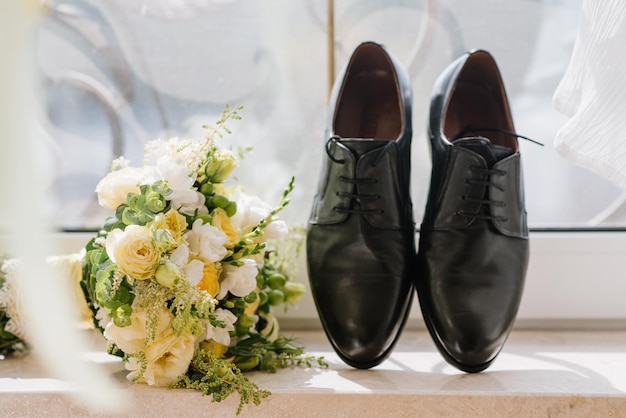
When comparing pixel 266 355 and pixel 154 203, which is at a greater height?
pixel 154 203

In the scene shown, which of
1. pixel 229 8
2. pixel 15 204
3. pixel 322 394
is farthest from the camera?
pixel 229 8

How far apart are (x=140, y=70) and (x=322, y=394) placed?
0.70 m

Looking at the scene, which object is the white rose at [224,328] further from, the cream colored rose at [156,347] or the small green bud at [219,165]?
the small green bud at [219,165]

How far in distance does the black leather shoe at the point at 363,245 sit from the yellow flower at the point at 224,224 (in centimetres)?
12

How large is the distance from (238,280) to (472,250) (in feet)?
0.92

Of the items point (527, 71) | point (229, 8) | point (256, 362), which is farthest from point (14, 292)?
point (527, 71)

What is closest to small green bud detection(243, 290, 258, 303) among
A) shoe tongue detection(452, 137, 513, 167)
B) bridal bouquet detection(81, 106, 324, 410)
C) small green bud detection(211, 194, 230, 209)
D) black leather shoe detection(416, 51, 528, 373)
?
bridal bouquet detection(81, 106, 324, 410)

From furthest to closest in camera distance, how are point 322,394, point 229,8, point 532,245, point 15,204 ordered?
point 229,8 < point 532,245 < point 322,394 < point 15,204

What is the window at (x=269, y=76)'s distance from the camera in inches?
39.7

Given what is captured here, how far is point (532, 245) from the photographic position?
0.94 meters

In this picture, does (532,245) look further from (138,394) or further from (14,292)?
(14,292)

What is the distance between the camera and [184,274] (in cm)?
62

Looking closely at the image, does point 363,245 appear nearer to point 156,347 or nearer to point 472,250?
point 472,250

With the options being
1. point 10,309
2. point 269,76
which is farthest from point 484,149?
point 10,309
